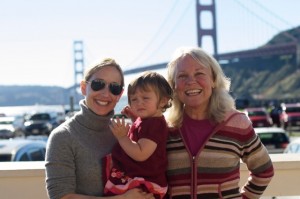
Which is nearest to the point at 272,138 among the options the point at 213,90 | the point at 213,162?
the point at 213,90

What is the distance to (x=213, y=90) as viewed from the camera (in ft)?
9.67

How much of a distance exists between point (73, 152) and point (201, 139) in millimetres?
632

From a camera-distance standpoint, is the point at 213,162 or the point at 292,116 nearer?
the point at 213,162

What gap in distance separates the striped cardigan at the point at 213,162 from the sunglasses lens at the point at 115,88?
36cm

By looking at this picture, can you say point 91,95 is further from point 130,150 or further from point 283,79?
point 283,79

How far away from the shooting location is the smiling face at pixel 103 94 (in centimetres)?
270

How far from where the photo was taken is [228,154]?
2838mm

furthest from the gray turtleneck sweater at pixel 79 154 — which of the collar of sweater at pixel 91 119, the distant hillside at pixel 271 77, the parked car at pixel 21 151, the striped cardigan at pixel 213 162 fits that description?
the distant hillside at pixel 271 77

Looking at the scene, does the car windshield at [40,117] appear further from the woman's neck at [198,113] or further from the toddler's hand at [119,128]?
the toddler's hand at [119,128]

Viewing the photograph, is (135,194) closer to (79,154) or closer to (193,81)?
(79,154)

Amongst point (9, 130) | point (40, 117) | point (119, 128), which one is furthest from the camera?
point (40, 117)

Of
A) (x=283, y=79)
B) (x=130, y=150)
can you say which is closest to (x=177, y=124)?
(x=130, y=150)

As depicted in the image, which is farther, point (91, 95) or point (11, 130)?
point (11, 130)

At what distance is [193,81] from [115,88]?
1.29ft
